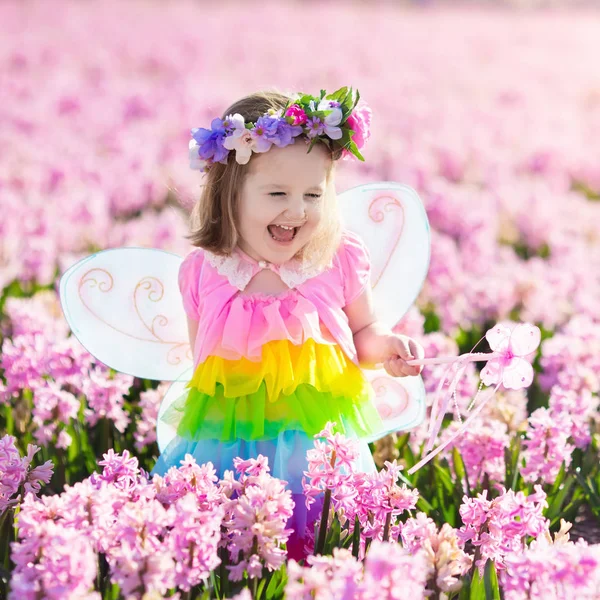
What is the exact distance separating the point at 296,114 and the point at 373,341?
0.68 m

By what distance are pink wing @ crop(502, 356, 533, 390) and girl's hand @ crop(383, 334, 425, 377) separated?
0.92 ft

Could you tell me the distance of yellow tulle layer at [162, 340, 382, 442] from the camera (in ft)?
8.30

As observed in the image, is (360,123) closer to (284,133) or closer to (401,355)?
(284,133)

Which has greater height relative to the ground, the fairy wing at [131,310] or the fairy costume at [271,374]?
the fairy wing at [131,310]

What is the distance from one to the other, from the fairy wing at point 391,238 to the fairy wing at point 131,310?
0.60 meters

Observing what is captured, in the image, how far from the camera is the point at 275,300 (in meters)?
2.59

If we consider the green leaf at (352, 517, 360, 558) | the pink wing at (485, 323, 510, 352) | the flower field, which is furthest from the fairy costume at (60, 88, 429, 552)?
the pink wing at (485, 323, 510, 352)

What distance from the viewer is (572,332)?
12.5ft

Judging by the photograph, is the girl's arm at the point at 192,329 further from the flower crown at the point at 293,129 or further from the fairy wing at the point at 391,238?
the fairy wing at the point at 391,238

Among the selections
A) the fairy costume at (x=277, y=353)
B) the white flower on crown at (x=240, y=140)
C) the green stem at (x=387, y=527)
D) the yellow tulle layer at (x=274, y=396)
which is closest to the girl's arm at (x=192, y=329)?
the fairy costume at (x=277, y=353)

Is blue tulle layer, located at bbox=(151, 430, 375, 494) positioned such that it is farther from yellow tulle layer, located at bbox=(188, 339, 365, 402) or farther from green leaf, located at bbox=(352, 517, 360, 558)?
green leaf, located at bbox=(352, 517, 360, 558)

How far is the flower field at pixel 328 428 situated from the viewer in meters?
1.98

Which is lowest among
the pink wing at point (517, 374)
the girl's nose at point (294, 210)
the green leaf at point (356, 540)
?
the green leaf at point (356, 540)

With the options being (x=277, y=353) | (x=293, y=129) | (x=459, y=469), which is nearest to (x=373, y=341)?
(x=277, y=353)
